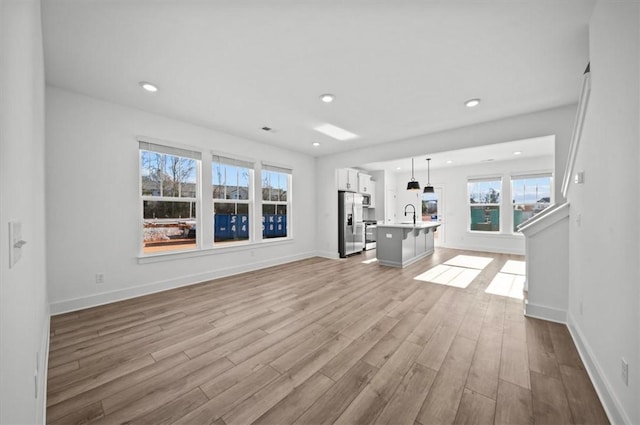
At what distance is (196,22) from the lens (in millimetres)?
1945

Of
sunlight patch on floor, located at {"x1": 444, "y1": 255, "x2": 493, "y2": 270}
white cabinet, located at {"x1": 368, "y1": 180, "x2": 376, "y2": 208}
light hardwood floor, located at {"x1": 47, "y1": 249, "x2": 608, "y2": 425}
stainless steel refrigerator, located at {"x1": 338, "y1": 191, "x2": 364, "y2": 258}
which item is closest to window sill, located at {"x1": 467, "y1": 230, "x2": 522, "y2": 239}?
sunlight patch on floor, located at {"x1": 444, "y1": 255, "x2": 493, "y2": 270}

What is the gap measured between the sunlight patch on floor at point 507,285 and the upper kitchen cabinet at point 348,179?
3.84 meters

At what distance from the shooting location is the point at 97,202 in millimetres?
3209

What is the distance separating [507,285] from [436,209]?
15.6 feet

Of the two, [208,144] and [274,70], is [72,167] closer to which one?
[208,144]

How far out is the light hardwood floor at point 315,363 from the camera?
1.49 meters

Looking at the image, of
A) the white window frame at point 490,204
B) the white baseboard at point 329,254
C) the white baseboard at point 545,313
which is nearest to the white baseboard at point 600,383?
the white baseboard at point 545,313

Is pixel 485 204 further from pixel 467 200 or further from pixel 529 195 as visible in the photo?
pixel 529 195

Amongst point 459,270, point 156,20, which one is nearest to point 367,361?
point 156,20

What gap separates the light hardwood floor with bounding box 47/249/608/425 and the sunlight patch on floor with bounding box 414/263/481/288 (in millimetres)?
741

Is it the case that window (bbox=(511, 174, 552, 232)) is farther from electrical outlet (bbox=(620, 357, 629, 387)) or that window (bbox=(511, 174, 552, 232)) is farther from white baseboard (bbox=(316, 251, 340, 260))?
electrical outlet (bbox=(620, 357, 629, 387))

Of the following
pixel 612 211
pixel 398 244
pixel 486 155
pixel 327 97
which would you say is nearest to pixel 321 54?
pixel 327 97

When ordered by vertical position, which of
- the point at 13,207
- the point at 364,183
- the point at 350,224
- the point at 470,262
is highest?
the point at 364,183

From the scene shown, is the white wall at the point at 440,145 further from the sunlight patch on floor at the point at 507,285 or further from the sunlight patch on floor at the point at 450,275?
the sunlight patch on floor at the point at 450,275
